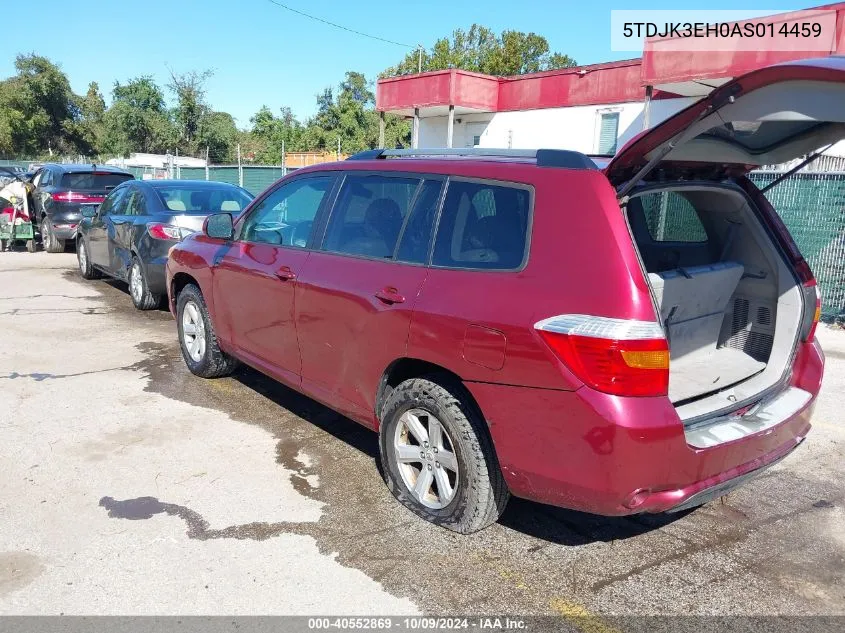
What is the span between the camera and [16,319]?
8047 millimetres

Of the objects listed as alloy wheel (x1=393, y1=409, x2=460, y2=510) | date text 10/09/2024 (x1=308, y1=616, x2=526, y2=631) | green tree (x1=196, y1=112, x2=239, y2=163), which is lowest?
date text 10/09/2024 (x1=308, y1=616, x2=526, y2=631)

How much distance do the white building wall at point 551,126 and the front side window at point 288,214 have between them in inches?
573

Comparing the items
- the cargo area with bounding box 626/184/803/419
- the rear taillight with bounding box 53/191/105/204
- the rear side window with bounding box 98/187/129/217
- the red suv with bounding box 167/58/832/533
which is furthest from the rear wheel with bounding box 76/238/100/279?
the cargo area with bounding box 626/184/803/419

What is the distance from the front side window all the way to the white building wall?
1456 centimetres

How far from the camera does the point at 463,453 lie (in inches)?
126

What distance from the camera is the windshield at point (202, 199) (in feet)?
27.5

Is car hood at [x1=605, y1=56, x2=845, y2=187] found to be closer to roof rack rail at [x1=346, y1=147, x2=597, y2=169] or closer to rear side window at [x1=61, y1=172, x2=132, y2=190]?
roof rack rail at [x1=346, y1=147, x2=597, y2=169]

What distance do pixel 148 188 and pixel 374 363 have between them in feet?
20.1

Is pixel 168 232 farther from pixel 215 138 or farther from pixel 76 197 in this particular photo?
pixel 215 138

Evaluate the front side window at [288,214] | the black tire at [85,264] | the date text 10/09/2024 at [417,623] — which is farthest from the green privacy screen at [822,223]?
the black tire at [85,264]

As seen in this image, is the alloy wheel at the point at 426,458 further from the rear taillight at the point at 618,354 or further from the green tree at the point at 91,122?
the green tree at the point at 91,122

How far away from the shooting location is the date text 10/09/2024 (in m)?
2.75

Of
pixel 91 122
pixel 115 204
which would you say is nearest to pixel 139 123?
pixel 91 122

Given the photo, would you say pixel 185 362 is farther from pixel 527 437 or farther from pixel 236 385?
pixel 527 437
